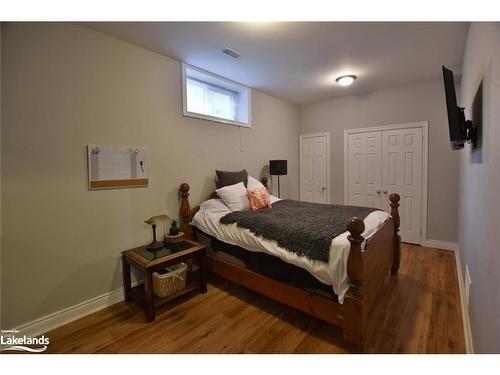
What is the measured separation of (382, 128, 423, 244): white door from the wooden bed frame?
1.32 m

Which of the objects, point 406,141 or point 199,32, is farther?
point 406,141

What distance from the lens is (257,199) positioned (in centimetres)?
275

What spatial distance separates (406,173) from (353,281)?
289 cm

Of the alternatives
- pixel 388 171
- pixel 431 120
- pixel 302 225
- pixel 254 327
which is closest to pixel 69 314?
pixel 254 327

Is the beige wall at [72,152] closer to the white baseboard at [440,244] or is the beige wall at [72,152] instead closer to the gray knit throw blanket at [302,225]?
the gray knit throw blanket at [302,225]

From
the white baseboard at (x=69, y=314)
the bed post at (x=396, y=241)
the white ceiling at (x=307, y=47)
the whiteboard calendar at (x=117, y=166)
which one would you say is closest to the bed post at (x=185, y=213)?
the whiteboard calendar at (x=117, y=166)

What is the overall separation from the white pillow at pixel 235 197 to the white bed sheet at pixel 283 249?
7 centimetres

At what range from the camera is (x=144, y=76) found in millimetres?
2359

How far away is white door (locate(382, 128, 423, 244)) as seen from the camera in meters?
3.52

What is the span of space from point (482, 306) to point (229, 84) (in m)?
3.32

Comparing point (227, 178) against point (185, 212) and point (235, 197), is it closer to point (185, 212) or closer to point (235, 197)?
point (235, 197)

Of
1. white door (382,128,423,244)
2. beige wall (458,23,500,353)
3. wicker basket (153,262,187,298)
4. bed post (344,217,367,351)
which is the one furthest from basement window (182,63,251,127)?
beige wall (458,23,500,353)

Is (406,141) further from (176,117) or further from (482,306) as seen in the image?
(176,117)
